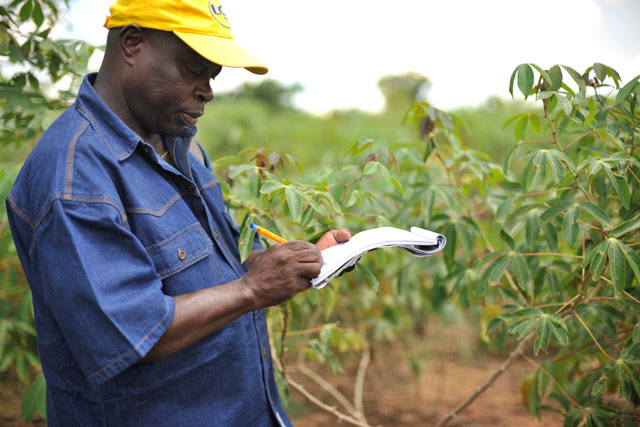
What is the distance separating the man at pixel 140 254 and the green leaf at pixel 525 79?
0.79 m

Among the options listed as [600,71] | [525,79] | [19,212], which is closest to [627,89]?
[600,71]

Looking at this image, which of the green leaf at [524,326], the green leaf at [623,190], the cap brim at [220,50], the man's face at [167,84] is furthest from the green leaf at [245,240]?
the green leaf at [623,190]

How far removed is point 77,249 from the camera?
956mm

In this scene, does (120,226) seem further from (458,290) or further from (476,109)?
(476,109)

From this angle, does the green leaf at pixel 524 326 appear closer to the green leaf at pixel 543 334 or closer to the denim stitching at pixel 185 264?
the green leaf at pixel 543 334

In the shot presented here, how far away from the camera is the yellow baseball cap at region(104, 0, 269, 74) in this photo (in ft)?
3.71

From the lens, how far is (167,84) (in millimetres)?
1187

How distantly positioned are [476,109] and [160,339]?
666cm

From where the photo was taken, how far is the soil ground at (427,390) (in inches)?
111

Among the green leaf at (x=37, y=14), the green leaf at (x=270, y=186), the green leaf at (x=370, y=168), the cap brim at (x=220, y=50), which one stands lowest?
the green leaf at (x=270, y=186)

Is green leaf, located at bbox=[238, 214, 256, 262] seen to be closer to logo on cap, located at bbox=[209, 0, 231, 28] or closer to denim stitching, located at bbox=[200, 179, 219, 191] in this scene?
denim stitching, located at bbox=[200, 179, 219, 191]

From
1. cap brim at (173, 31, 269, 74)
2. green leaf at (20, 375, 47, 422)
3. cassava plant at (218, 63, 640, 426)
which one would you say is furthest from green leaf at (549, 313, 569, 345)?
green leaf at (20, 375, 47, 422)

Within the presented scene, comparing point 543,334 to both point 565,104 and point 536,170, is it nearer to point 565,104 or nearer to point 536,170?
point 536,170

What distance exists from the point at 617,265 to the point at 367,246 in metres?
0.73
